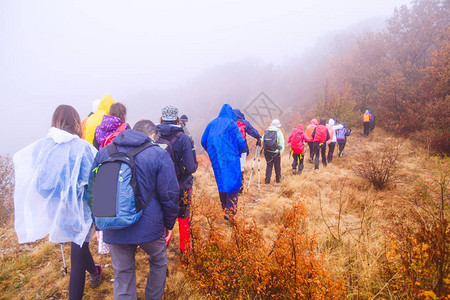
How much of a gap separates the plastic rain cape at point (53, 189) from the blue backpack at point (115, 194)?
0.61m

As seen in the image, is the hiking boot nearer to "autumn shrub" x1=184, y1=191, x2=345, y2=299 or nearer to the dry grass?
the dry grass

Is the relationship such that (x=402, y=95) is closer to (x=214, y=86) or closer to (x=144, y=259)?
(x=144, y=259)

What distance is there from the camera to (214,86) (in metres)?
84.5

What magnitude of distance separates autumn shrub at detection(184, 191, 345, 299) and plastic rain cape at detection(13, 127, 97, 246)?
1.19 meters

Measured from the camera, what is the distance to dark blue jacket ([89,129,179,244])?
68.1 inches

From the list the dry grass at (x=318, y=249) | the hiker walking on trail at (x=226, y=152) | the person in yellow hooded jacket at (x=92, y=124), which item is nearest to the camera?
the dry grass at (x=318, y=249)

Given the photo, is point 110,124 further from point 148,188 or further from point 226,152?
point 226,152

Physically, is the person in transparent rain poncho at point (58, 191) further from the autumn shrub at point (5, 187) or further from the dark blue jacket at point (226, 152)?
the autumn shrub at point (5, 187)

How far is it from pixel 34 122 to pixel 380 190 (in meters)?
180

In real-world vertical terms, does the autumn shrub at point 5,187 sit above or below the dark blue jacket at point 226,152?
below

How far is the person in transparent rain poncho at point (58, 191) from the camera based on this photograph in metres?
1.92

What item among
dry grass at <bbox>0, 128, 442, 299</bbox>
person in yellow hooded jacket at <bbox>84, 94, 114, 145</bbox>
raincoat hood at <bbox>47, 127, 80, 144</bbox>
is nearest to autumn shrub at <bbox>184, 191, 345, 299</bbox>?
dry grass at <bbox>0, 128, 442, 299</bbox>

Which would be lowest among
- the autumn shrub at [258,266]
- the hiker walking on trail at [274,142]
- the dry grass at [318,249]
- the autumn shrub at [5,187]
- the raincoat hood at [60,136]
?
the autumn shrub at [5,187]

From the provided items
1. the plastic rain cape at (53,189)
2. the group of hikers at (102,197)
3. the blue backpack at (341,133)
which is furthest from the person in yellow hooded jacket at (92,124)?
the blue backpack at (341,133)
